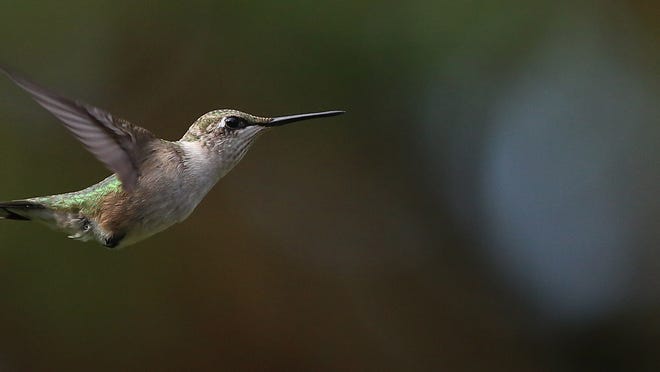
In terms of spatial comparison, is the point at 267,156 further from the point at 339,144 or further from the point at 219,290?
the point at 219,290

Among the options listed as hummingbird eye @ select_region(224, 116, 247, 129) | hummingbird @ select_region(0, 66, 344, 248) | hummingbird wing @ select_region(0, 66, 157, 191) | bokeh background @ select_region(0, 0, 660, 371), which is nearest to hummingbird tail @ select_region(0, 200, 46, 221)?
hummingbird @ select_region(0, 66, 344, 248)

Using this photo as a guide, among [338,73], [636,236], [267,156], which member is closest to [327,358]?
[267,156]

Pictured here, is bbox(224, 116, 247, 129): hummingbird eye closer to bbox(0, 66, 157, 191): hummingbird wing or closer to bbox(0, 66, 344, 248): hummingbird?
bbox(0, 66, 344, 248): hummingbird

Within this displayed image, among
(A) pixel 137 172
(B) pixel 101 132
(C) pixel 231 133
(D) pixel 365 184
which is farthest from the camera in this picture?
(D) pixel 365 184

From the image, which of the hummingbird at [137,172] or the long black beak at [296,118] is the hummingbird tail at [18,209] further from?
the long black beak at [296,118]

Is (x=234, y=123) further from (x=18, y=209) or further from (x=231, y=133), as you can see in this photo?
(x=18, y=209)

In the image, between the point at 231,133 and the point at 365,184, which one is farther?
the point at 365,184

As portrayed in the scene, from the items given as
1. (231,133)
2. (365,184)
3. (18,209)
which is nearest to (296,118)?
(231,133)
